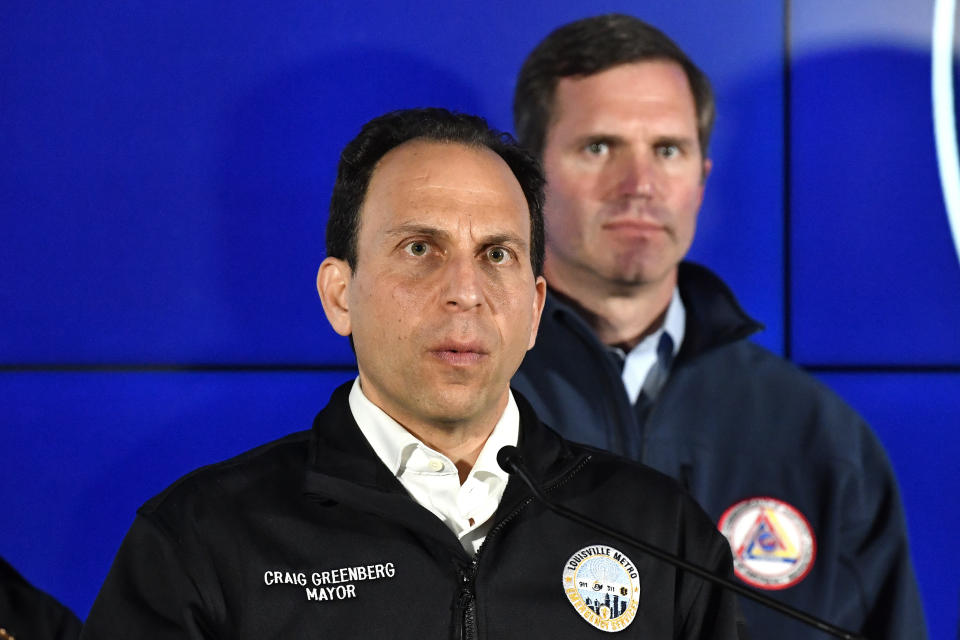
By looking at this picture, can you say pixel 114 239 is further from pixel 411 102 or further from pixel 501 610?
pixel 501 610

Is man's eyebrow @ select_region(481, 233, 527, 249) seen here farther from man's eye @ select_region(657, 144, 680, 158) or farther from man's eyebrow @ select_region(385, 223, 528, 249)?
man's eye @ select_region(657, 144, 680, 158)

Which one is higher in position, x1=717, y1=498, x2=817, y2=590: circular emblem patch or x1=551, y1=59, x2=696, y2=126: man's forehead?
x1=551, y1=59, x2=696, y2=126: man's forehead

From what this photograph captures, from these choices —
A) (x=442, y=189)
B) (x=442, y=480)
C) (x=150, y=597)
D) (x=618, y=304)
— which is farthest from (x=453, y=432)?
(x=618, y=304)

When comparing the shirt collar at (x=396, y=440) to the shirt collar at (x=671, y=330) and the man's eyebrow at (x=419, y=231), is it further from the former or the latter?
the shirt collar at (x=671, y=330)

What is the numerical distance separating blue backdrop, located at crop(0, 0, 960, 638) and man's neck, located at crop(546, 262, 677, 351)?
0.41 ft

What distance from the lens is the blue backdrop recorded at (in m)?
2.03

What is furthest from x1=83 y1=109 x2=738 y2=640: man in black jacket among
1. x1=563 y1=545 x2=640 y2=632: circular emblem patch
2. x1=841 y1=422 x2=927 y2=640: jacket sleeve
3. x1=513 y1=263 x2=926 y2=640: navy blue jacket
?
x1=841 y1=422 x2=927 y2=640: jacket sleeve

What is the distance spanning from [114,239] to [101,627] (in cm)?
91

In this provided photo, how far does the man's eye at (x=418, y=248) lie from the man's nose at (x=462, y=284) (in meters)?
0.04

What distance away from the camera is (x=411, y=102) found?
2113 millimetres

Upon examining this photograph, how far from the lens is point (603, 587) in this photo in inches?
57.2

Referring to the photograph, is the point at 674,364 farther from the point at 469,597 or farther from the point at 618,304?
the point at 469,597

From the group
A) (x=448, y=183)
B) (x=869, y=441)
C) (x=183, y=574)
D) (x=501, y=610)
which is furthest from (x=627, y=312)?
(x=183, y=574)

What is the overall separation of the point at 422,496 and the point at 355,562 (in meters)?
0.13
